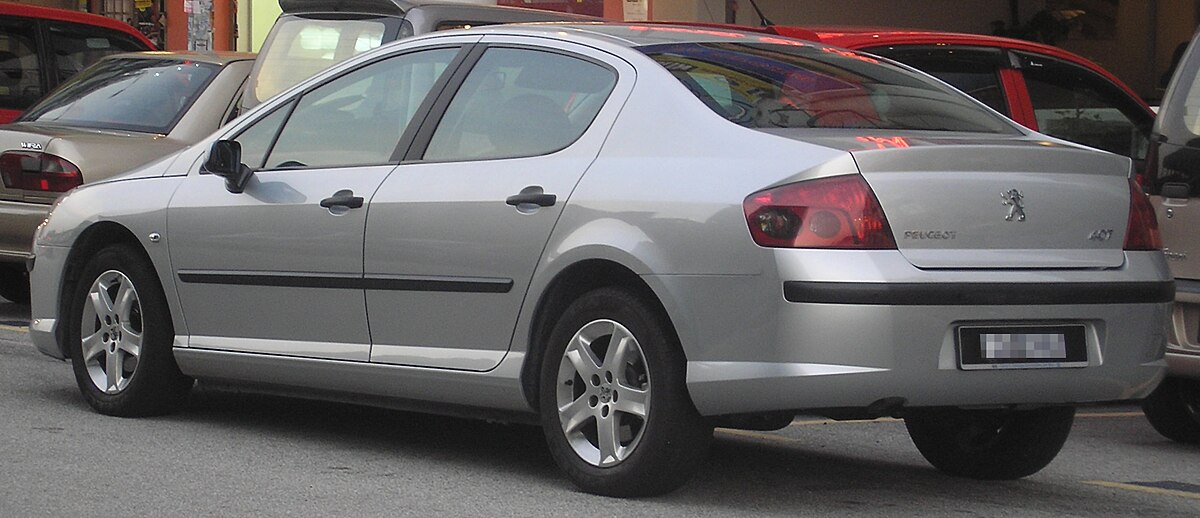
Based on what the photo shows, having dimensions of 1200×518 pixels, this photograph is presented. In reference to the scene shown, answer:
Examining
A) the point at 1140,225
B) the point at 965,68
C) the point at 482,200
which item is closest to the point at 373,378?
the point at 482,200

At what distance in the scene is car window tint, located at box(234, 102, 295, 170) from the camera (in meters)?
7.34

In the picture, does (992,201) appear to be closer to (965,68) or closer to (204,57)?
(965,68)

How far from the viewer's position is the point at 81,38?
1433cm

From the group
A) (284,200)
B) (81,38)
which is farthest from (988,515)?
(81,38)

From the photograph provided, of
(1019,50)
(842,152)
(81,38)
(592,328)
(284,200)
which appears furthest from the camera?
(81,38)

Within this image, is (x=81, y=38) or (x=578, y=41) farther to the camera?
(x=81, y=38)

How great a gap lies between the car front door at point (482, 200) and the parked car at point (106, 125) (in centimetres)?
463

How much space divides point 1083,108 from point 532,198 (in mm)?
4103

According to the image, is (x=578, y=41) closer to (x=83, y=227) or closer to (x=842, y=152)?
(x=842, y=152)

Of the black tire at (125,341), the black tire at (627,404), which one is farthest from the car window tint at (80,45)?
the black tire at (627,404)

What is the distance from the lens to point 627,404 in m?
5.80

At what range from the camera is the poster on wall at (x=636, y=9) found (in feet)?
57.7

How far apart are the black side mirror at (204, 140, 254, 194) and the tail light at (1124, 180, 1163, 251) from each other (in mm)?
3166

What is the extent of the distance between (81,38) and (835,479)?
9329mm
